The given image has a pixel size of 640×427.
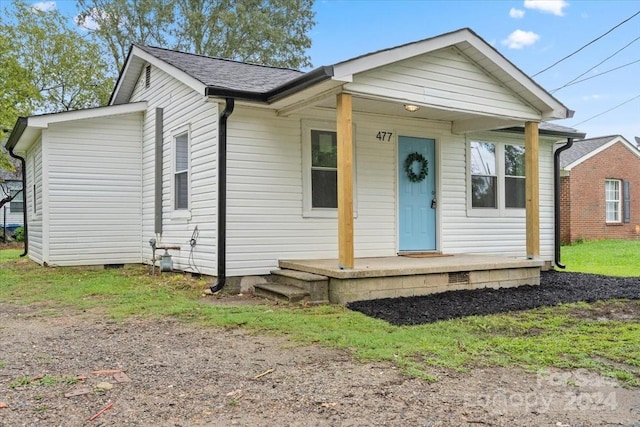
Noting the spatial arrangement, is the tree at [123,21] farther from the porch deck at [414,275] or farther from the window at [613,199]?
the porch deck at [414,275]

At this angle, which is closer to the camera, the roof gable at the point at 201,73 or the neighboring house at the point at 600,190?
the roof gable at the point at 201,73

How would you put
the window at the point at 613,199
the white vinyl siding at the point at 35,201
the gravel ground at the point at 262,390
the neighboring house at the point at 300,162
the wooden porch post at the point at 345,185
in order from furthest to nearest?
the window at the point at 613,199 → the white vinyl siding at the point at 35,201 → the neighboring house at the point at 300,162 → the wooden porch post at the point at 345,185 → the gravel ground at the point at 262,390

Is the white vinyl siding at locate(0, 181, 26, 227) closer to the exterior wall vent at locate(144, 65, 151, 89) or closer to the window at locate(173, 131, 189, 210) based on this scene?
the exterior wall vent at locate(144, 65, 151, 89)

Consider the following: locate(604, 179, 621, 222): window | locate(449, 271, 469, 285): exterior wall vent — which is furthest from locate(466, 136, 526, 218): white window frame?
locate(604, 179, 621, 222): window

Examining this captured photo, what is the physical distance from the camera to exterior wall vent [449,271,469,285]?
688cm

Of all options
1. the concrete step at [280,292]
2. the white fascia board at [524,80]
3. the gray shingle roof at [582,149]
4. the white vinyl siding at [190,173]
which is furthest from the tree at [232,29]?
the concrete step at [280,292]

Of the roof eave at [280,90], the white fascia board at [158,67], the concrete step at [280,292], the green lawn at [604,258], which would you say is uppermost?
the white fascia board at [158,67]

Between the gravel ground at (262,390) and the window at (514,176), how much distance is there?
22.0 ft

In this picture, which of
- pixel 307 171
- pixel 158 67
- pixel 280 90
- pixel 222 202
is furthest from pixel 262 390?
pixel 158 67

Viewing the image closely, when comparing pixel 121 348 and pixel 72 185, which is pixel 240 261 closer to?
pixel 121 348

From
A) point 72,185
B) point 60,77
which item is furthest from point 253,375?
point 60,77

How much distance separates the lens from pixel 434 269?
6637 mm

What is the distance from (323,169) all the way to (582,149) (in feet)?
45.9

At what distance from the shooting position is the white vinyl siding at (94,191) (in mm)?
9234
